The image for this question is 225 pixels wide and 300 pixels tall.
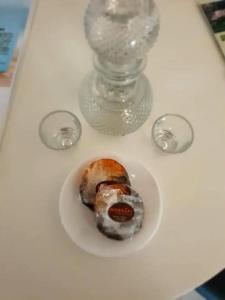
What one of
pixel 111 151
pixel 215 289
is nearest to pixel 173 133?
pixel 111 151

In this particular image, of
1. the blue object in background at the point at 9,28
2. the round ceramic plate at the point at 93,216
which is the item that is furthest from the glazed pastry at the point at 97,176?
the blue object in background at the point at 9,28

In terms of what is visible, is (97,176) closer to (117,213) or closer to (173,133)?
(117,213)

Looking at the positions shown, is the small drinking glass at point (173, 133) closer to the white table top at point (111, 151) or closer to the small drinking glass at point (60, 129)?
the white table top at point (111, 151)

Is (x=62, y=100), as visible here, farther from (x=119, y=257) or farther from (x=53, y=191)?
(x=119, y=257)

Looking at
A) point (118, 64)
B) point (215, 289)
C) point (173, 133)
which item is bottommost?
point (215, 289)

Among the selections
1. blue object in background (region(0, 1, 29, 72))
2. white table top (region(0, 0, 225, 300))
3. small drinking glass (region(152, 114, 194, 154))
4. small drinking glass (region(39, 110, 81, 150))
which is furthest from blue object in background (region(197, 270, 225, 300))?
blue object in background (region(0, 1, 29, 72))

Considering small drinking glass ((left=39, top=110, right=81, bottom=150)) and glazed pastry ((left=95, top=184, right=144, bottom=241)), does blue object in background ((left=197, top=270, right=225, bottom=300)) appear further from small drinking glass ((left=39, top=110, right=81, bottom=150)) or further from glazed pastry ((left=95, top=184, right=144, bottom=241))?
small drinking glass ((left=39, top=110, right=81, bottom=150))
